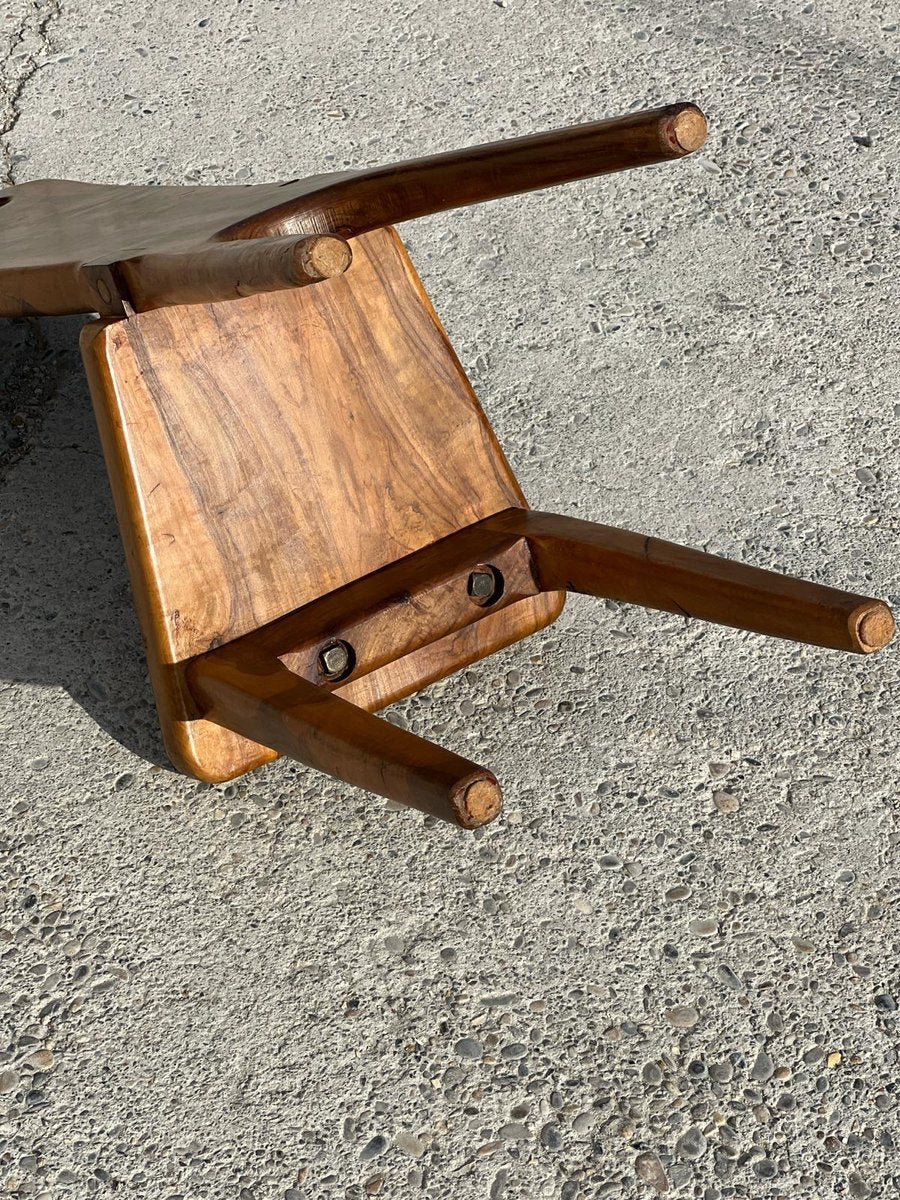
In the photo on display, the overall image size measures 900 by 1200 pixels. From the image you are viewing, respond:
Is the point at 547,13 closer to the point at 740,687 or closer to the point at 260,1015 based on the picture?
the point at 740,687

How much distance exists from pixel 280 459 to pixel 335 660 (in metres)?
0.21

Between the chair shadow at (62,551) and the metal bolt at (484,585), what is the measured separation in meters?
0.36

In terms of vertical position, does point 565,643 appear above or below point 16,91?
below

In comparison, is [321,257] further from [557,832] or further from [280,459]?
[557,832]

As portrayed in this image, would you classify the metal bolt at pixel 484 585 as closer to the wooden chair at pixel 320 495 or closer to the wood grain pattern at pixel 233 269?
the wooden chair at pixel 320 495

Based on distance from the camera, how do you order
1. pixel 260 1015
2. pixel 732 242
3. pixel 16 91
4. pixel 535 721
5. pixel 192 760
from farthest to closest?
pixel 16 91, pixel 732 242, pixel 535 721, pixel 192 760, pixel 260 1015

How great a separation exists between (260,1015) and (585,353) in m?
1.06

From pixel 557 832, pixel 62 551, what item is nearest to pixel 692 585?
pixel 557 832

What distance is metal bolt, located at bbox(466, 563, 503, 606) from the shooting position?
1.45 m

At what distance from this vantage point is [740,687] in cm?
156

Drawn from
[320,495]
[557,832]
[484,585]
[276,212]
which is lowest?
[557,832]

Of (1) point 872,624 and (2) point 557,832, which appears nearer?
(1) point 872,624

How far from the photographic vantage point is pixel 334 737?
1188mm

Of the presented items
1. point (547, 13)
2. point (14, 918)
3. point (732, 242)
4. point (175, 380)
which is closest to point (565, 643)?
point (175, 380)
